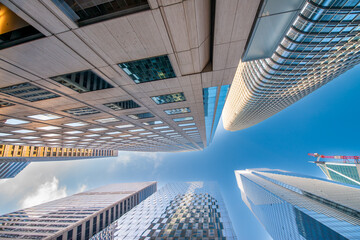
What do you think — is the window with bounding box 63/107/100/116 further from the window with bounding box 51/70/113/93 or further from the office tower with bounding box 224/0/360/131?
the office tower with bounding box 224/0/360/131

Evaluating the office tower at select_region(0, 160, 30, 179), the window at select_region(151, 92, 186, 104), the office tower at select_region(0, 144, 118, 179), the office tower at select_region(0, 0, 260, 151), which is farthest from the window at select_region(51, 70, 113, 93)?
the office tower at select_region(0, 160, 30, 179)

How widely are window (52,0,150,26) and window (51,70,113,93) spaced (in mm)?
2869

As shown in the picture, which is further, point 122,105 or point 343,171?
point 343,171

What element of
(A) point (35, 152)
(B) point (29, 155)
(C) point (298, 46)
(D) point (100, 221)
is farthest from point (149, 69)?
(A) point (35, 152)

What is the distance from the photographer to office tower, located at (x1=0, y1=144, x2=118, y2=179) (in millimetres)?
55963

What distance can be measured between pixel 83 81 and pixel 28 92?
303 cm

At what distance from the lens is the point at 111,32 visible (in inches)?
198

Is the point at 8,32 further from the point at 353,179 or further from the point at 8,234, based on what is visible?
the point at 353,179

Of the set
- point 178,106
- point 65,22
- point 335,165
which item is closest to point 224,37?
point 65,22

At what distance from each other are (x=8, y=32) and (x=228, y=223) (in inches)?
2179

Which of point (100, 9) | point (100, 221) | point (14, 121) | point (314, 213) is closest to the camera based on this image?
point (100, 9)

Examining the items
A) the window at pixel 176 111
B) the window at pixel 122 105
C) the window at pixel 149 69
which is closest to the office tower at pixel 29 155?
the window at pixel 122 105

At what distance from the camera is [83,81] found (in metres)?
7.77

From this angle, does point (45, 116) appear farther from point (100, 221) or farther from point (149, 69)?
point (100, 221)
